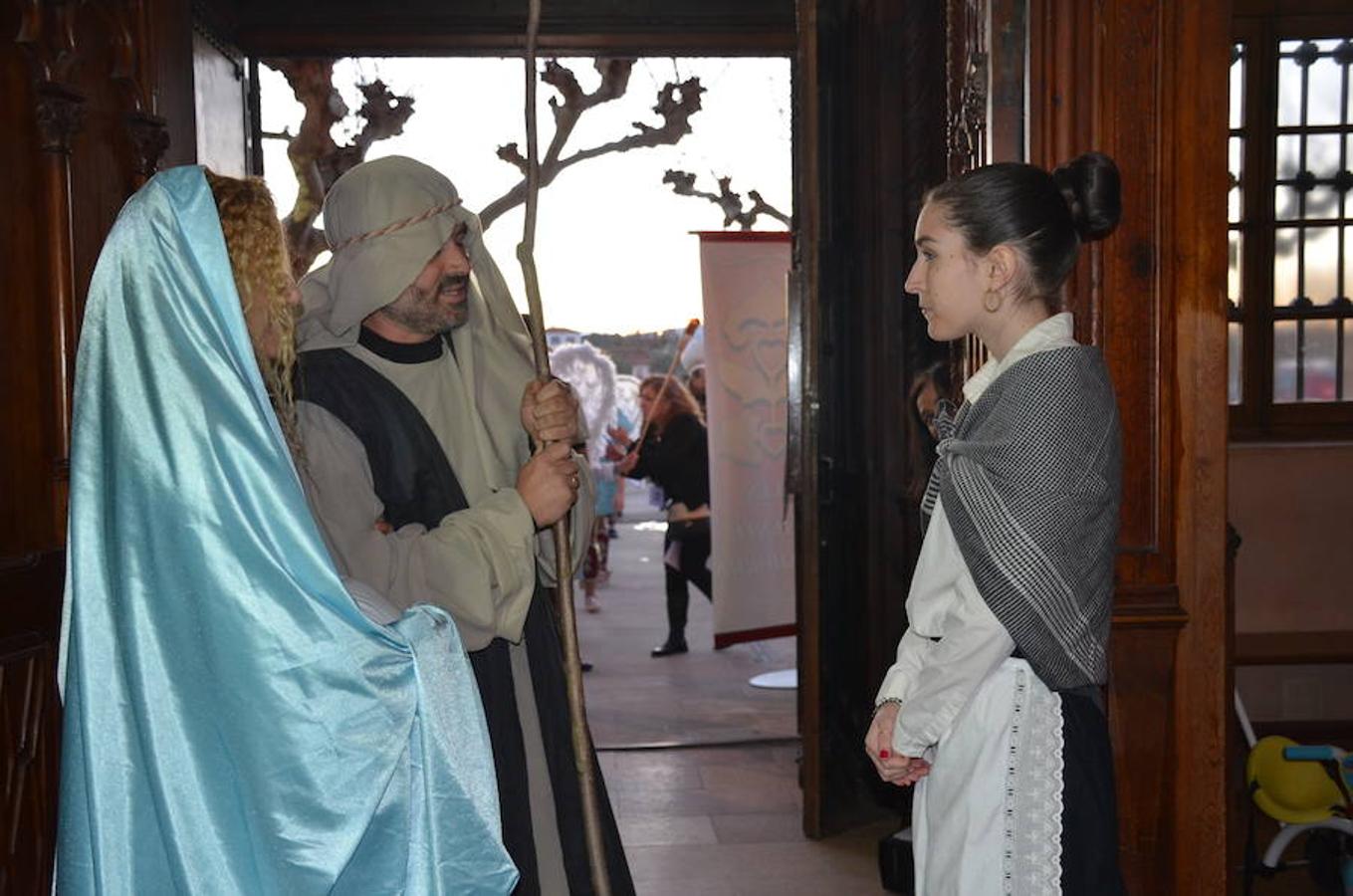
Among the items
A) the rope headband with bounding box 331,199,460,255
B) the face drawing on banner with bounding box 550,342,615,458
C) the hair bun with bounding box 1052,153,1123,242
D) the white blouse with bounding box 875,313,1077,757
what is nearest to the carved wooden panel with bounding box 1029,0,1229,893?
the hair bun with bounding box 1052,153,1123,242

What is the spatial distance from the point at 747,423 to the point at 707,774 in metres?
1.43

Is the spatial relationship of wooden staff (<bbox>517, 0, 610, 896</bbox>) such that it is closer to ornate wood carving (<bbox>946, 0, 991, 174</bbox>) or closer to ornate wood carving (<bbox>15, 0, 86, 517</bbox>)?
Answer: ornate wood carving (<bbox>946, 0, 991, 174</bbox>)

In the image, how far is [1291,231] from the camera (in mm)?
5422

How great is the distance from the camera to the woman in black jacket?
7.27 meters

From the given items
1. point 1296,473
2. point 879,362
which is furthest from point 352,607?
point 1296,473

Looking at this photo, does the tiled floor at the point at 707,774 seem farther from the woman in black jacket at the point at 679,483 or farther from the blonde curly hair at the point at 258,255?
the blonde curly hair at the point at 258,255

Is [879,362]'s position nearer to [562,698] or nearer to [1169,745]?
[1169,745]

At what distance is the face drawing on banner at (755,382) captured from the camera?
18.3ft

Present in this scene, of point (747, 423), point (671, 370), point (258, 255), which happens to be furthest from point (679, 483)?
point (258, 255)

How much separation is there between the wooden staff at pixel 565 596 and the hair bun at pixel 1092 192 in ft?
2.53

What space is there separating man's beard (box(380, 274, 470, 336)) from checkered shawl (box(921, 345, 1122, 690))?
88cm

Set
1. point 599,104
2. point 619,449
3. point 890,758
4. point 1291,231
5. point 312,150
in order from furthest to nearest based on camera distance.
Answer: point 619,449, point 599,104, point 312,150, point 1291,231, point 890,758

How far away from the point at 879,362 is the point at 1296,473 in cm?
184

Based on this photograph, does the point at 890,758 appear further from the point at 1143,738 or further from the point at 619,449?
the point at 619,449
